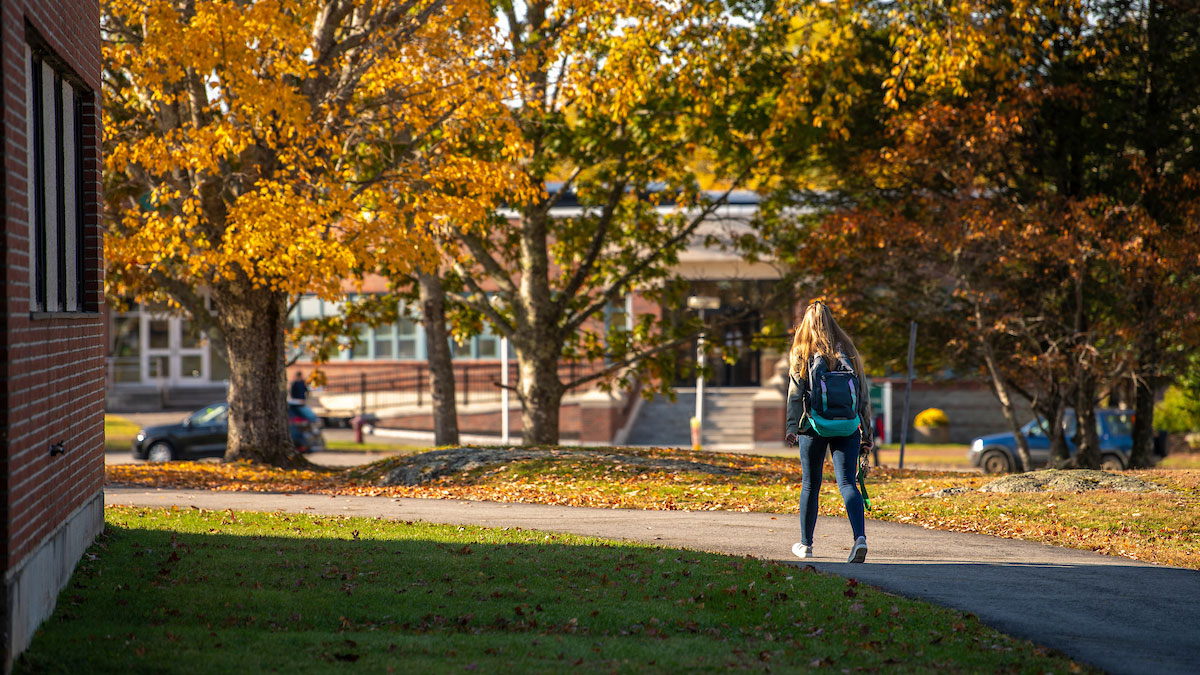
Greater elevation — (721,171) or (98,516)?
(721,171)

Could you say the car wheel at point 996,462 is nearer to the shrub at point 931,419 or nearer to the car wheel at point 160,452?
the shrub at point 931,419

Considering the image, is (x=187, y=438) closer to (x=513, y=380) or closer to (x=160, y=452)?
(x=160, y=452)

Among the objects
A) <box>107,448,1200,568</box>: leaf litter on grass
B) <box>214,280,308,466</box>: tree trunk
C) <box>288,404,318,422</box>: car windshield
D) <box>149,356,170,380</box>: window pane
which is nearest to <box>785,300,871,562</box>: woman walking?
<box>107,448,1200,568</box>: leaf litter on grass

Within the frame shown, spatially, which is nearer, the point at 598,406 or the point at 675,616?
the point at 675,616

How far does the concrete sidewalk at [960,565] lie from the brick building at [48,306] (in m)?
3.67

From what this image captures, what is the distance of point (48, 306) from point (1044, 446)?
21.3m

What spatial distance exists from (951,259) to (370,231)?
28.6ft

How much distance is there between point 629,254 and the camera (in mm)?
20219

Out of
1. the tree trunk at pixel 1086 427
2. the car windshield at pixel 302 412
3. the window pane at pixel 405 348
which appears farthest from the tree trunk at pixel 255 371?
the window pane at pixel 405 348

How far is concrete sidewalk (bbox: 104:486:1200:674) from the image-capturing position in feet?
21.2

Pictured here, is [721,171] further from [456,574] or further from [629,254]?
[456,574]

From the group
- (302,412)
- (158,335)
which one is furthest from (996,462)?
(158,335)

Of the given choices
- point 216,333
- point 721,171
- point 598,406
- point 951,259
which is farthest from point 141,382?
point 951,259

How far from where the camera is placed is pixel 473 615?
21.6ft
